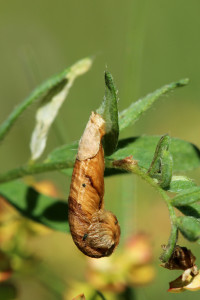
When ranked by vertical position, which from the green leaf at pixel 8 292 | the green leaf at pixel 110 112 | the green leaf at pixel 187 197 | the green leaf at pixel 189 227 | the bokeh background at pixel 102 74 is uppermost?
the green leaf at pixel 110 112

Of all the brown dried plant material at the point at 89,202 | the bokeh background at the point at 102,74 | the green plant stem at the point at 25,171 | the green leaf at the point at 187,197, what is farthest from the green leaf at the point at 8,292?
the green leaf at the point at 187,197

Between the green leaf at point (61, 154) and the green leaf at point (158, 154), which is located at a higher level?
the green leaf at point (158, 154)

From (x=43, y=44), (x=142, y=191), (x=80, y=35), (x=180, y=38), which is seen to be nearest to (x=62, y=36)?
(x=80, y=35)

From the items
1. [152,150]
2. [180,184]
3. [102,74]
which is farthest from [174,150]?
[102,74]

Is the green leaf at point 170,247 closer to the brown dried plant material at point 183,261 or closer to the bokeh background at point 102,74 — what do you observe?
the brown dried plant material at point 183,261

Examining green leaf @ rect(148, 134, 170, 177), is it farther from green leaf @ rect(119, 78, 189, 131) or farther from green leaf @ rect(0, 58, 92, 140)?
green leaf @ rect(0, 58, 92, 140)

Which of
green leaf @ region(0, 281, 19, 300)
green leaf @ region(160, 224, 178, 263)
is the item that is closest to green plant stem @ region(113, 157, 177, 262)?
green leaf @ region(160, 224, 178, 263)
